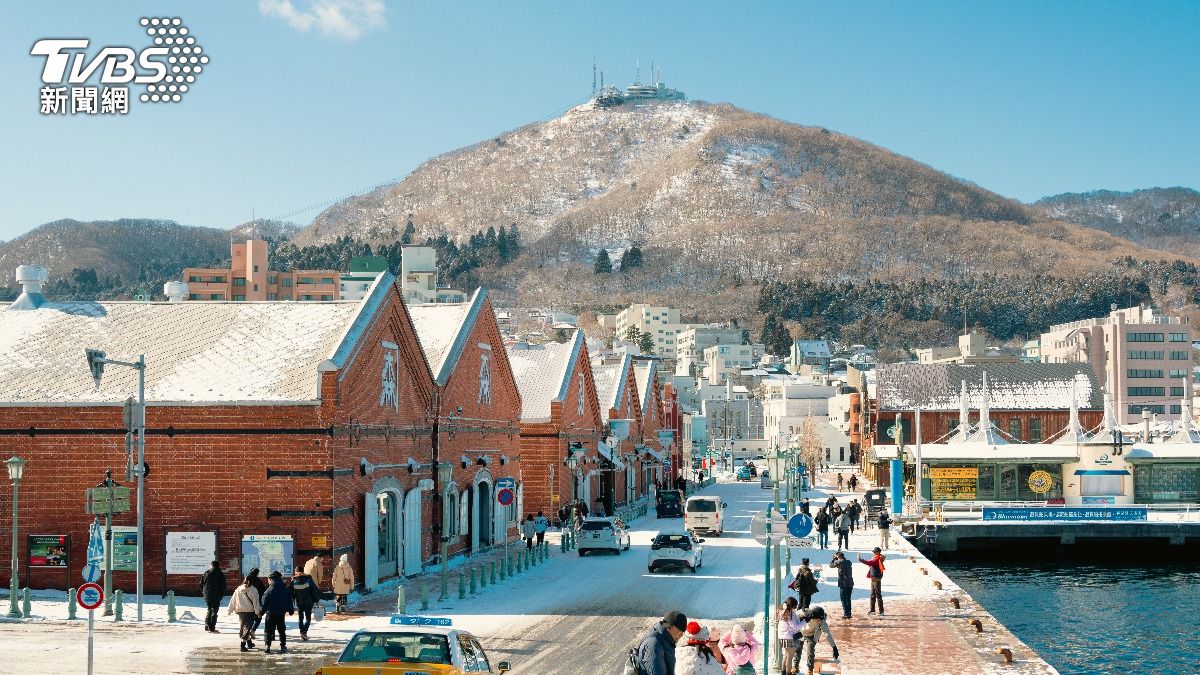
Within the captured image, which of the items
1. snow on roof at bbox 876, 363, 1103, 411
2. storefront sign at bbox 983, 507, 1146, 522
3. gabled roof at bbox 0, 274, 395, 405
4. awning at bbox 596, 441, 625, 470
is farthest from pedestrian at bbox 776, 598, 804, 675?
snow on roof at bbox 876, 363, 1103, 411

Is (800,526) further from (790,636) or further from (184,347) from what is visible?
(184,347)

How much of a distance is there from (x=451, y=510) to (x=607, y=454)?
27.6 metres

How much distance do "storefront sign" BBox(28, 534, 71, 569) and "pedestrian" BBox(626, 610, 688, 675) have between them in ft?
73.0

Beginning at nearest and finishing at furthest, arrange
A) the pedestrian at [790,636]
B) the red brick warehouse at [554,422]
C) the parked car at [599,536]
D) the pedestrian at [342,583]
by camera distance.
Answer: the pedestrian at [790,636] < the pedestrian at [342,583] < the parked car at [599,536] < the red brick warehouse at [554,422]

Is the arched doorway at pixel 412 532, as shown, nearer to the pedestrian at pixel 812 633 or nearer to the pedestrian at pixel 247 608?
the pedestrian at pixel 247 608

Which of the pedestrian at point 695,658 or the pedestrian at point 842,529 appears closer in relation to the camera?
the pedestrian at point 695,658

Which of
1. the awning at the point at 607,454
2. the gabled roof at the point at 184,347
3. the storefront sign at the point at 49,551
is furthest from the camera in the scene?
the awning at the point at 607,454

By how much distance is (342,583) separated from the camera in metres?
30.3

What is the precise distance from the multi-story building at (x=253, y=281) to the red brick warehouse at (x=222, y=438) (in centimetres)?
14435

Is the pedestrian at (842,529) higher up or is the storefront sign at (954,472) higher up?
the storefront sign at (954,472)

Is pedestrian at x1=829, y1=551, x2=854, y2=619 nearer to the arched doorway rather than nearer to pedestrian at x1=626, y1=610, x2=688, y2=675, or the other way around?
the arched doorway

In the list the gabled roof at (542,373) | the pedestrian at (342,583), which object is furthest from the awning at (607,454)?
the pedestrian at (342,583)

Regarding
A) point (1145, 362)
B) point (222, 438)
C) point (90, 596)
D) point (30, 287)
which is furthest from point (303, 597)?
point (1145, 362)

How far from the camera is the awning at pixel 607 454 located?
7044 centimetres
